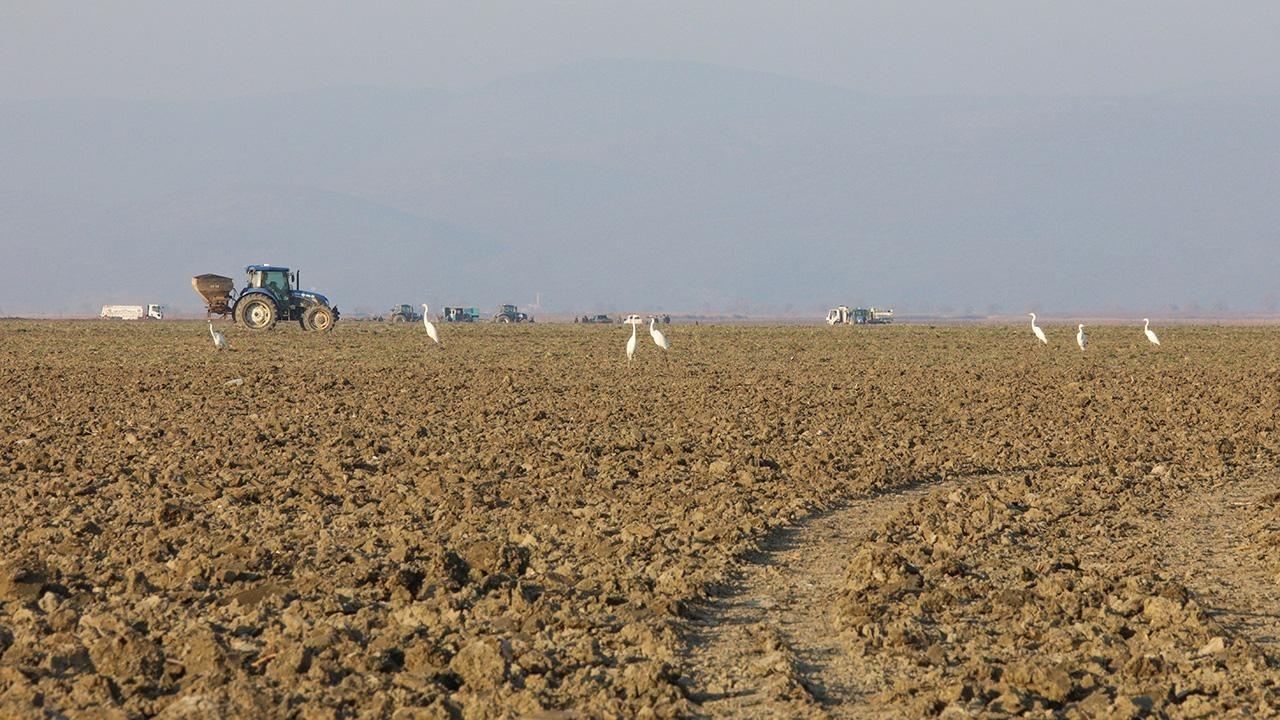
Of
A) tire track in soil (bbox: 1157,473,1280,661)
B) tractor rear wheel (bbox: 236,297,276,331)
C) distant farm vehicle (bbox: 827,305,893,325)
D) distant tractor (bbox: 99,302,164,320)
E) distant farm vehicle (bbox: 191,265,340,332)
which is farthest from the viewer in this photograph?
distant tractor (bbox: 99,302,164,320)

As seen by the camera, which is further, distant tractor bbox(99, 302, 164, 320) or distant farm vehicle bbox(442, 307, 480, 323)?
distant tractor bbox(99, 302, 164, 320)

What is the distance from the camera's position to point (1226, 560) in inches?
374

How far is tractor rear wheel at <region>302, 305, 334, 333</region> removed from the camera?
1768 inches

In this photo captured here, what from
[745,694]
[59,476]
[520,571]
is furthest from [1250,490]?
[59,476]

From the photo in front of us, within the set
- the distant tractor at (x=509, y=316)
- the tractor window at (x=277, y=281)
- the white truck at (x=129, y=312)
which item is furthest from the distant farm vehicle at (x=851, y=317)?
the tractor window at (x=277, y=281)

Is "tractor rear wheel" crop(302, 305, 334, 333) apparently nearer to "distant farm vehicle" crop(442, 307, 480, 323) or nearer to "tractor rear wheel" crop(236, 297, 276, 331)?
"tractor rear wheel" crop(236, 297, 276, 331)

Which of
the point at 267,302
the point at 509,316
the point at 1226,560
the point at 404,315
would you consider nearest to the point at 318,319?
the point at 267,302

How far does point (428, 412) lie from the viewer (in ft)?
60.6

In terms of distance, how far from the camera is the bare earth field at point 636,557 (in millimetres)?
6488

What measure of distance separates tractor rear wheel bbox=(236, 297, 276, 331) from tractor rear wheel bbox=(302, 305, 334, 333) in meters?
1.08

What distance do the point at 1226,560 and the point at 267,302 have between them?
1497 inches

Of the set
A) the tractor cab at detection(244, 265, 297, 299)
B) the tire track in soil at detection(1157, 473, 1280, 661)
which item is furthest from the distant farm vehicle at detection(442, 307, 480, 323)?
the tire track in soil at detection(1157, 473, 1280, 661)

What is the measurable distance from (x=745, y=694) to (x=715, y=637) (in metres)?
0.96

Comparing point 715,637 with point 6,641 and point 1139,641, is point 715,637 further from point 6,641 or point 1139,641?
point 6,641
